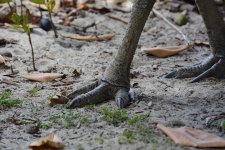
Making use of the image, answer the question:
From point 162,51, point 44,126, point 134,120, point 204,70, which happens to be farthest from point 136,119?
point 162,51

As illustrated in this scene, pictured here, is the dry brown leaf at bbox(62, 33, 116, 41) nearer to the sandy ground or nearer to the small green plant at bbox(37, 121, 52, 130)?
the sandy ground

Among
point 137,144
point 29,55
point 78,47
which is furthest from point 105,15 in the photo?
→ point 137,144

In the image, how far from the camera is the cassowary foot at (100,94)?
279 cm

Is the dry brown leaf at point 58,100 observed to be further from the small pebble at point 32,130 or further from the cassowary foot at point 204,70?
the cassowary foot at point 204,70

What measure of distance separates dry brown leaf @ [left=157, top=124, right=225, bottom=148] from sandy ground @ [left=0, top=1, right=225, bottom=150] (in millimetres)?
Answer: 37

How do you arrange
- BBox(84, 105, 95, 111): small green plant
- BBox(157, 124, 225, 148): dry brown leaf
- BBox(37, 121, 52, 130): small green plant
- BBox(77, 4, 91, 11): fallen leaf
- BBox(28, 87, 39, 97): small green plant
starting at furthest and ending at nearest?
BBox(77, 4, 91, 11): fallen leaf → BBox(28, 87, 39, 97): small green plant → BBox(84, 105, 95, 111): small green plant → BBox(37, 121, 52, 130): small green plant → BBox(157, 124, 225, 148): dry brown leaf

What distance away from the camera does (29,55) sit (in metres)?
3.62

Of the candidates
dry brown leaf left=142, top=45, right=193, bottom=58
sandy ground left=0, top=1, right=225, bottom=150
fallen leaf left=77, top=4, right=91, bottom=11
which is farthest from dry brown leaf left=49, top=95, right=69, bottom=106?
fallen leaf left=77, top=4, right=91, bottom=11

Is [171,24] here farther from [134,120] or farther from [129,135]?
[129,135]

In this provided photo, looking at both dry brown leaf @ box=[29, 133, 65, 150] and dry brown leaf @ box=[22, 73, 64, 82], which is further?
dry brown leaf @ box=[22, 73, 64, 82]

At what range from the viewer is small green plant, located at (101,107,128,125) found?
2.53m

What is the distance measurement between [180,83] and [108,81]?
1.59ft

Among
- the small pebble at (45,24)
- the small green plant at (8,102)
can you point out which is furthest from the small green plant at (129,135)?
the small pebble at (45,24)

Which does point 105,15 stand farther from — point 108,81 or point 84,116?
point 84,116
